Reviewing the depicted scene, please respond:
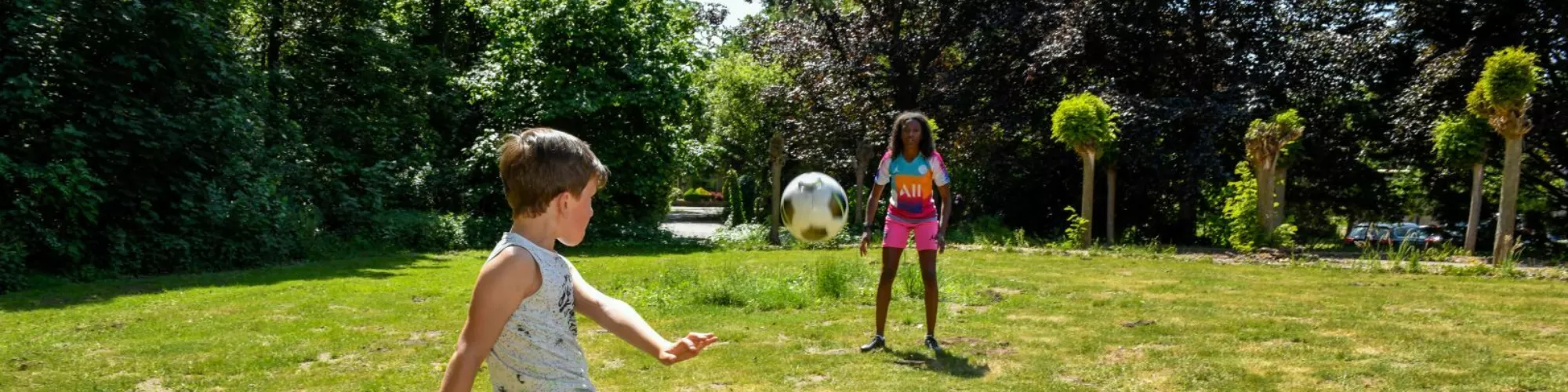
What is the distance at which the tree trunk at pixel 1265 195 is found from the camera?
50.5 feet

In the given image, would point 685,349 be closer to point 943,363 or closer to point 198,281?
point 943,363

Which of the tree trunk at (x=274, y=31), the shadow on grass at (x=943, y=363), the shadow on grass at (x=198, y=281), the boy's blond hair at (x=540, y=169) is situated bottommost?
the shadow on grass at (x=198, y=281)

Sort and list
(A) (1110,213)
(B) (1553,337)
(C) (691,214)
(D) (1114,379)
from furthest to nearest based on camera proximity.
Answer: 1. (C) (691,214)
2. (A) (1110,213)
3. (B) (1553,337)
4. (D) (1114,379)

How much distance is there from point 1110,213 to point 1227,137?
2.85 m

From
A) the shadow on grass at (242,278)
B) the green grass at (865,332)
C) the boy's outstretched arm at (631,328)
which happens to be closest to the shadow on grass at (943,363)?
the green grass at (865,332)

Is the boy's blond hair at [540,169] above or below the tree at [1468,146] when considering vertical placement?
below

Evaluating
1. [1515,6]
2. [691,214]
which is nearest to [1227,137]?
[1515,6]

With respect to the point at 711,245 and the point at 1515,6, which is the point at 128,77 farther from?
the point at 1515,6

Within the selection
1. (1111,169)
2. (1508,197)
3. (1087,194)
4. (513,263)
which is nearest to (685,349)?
(513,263)

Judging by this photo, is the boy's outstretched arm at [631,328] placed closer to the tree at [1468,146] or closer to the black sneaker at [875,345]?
the black sneaker at [875,345]

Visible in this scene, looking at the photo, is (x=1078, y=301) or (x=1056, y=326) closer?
(x=1056, y=326)

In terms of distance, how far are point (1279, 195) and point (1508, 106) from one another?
478 cm

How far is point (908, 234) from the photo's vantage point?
714 cm

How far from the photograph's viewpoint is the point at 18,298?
1009 centimetres
